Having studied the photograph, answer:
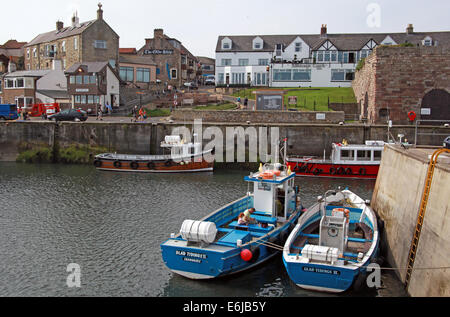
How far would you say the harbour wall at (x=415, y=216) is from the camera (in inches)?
470

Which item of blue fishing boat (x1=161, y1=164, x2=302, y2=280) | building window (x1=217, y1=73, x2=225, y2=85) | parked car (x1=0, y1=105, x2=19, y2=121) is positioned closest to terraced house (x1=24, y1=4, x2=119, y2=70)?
building window (x1=217, y1=73, x2=225, y2=85)

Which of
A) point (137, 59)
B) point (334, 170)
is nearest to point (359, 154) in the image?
point (334, 170)

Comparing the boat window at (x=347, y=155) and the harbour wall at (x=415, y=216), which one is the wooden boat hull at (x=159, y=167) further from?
the harbour wall at (x=415, y=216)

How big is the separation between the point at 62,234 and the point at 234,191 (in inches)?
456

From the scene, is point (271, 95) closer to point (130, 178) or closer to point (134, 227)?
point (130, 178)

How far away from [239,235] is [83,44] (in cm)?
5313

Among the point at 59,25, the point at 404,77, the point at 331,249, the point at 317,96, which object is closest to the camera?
the point at 331,249

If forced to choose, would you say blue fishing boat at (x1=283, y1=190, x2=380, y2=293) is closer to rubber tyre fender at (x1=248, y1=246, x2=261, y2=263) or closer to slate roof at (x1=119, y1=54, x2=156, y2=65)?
rubber tyre fender at (x1=248, y1=246, x2=261, y2=263)

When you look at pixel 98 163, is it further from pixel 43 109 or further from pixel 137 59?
pixel 137 59

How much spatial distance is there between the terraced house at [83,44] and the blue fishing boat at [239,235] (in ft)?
164

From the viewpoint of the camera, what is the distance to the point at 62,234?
2031cm

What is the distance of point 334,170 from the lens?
33312 mm
